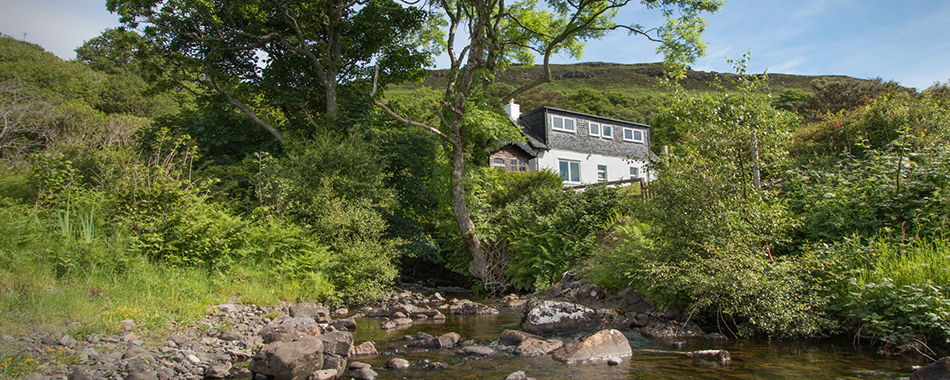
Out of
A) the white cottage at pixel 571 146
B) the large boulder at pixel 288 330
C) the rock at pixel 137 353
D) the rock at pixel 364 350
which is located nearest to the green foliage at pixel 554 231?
the rock at pixel 364 350

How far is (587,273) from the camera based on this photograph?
1320cm

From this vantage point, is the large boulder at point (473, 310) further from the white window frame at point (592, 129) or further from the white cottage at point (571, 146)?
the white window frame at point (592, 129)

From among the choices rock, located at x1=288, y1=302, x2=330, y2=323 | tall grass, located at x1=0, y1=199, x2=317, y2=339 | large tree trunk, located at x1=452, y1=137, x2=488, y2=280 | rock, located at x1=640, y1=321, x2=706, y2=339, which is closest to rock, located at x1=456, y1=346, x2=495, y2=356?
rock, located at x1=640, y1=321, x2=706, y2=339

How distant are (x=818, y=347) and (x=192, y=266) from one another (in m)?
11.1

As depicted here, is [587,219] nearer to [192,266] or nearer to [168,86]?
[192,266]

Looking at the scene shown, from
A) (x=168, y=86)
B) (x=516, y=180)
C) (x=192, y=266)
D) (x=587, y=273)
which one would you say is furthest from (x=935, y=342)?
(x=168, y=86)

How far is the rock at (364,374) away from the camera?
21.4 feet

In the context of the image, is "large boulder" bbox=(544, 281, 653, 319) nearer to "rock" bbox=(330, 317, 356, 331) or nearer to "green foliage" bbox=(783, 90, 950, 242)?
"green foliage" bbox=(783, 90, 950, 242)

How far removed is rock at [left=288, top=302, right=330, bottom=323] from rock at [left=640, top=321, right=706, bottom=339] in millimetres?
6569

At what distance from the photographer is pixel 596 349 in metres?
7.58

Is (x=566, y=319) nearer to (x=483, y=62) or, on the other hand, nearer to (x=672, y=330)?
(x=672, y=330)

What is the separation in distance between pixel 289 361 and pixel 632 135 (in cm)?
4099

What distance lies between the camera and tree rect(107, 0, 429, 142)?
1719 cm

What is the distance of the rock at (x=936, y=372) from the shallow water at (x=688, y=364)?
0.63 metres
